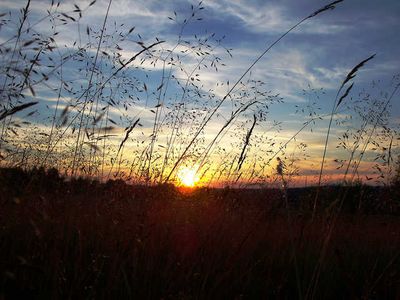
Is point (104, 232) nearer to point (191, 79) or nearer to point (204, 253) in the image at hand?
point (204, 253)

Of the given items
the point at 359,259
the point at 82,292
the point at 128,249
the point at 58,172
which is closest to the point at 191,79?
the point at 58,172

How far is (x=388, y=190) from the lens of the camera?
5660 mm

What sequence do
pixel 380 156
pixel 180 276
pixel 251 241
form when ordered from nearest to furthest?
pixel 180 276
pixel 251 241
pixel 380 156

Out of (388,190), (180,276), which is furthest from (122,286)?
(388,190)

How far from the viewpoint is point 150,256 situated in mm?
2279

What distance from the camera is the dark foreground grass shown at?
1886mm

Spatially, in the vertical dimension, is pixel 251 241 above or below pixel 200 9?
below

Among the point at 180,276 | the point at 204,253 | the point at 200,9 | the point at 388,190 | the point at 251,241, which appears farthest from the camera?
the point at 388,190

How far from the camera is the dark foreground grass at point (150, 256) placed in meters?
1.89

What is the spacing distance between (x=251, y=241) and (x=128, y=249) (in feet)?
4.25

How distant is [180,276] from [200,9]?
282 cm

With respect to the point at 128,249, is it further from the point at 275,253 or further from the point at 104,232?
the point at 275,253

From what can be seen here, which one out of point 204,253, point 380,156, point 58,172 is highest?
point 380,156

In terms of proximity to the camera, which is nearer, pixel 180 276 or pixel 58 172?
pixel 180 276
